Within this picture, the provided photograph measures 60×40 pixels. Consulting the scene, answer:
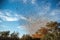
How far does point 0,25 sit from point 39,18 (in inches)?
46.8

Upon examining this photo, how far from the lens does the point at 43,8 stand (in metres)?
4.54

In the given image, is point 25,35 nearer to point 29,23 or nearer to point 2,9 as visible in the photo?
point 29,23

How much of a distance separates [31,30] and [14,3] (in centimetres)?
97

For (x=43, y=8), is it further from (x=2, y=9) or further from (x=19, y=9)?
(x=2, y=9)

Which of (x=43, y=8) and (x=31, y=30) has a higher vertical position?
(x=43, y=8)

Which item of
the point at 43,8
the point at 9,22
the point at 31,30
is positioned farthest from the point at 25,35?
the point at 43,8

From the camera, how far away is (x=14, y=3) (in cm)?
461

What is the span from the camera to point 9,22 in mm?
4586

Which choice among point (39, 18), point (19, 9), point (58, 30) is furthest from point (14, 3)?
point (58, 30)

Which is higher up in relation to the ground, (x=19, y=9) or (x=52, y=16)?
(x=19, y=9)

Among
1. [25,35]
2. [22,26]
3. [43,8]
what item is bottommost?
[25,35]

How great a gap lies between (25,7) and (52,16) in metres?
0.85

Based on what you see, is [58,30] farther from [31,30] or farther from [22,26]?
[22,26]

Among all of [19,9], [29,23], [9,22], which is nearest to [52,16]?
[29,23]
